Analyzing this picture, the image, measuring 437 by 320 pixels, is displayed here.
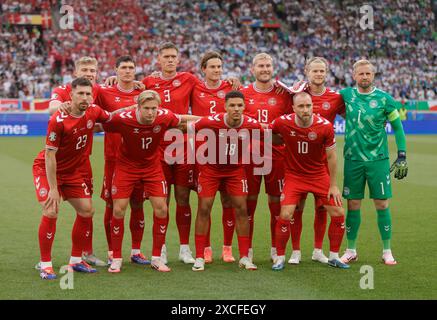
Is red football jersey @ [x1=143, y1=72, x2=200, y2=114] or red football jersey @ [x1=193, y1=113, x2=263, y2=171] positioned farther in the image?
red football jersey @ [x1=143, y1=72, x2=200, y2=114]

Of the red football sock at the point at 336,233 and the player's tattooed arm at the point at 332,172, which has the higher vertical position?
the player's tattooed arm at the point at 332,172

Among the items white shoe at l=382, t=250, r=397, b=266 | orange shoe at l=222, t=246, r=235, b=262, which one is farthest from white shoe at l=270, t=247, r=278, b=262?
white shoe at l=382, t=250, r=397, b=266

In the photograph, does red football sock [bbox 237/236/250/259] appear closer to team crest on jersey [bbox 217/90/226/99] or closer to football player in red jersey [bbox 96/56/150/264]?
football player in red jersey [bbox 96/56/150/264]

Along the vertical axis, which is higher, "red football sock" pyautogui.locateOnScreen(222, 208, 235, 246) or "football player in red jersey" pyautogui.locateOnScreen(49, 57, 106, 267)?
"football player in red jersey" pyautogui.locateOnScreen(49, 57, 106, 267)

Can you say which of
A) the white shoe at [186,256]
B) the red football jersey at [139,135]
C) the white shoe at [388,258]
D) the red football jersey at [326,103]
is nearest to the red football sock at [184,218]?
the white shoe at [186,256]

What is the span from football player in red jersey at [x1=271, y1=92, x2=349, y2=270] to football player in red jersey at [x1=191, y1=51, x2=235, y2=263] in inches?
27.4

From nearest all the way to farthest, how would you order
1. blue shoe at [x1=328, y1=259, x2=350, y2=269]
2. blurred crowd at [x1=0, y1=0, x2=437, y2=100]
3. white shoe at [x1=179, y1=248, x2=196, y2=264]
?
blue shoe at [x1=328, y1=259, x2=350, y2=269], white shoe at [x1=179, y1=248, x2=196, y2=264], blurred crowd at [x1=0, y1=0, x2=437, y2=100]

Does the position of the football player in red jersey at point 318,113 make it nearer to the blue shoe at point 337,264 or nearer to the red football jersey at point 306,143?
the blue shoe at point 337,264

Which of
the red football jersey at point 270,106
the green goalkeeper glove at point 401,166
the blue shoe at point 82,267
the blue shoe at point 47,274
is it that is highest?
the red football jersey at point 270,106

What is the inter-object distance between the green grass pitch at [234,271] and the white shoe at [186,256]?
92 millimetres

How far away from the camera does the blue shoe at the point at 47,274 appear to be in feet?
21.9

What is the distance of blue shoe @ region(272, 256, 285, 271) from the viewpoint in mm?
7101

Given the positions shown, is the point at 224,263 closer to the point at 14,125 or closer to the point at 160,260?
the point at 160,260

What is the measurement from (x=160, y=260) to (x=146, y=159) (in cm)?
102
